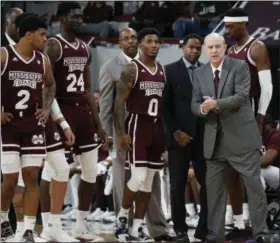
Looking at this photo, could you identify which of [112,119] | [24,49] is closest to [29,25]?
[24,49]

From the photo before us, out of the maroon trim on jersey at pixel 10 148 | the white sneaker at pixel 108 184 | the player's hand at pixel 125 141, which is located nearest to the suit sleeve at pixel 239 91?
the player's hand at pixel 125 141

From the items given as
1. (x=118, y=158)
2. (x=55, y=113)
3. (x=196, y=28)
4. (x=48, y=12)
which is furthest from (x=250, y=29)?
(x=55, y=113)

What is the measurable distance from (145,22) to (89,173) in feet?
18.5

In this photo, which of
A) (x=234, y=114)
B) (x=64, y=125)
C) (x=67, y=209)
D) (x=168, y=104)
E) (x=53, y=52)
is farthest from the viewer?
(x=67, y=209)

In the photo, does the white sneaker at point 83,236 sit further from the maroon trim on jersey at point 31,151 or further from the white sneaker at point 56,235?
the maroon trim on jersey at point 31,151

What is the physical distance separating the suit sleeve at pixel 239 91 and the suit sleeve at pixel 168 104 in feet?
3.12

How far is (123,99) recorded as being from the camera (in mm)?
8305

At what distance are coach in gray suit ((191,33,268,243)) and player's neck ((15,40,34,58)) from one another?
1.51m

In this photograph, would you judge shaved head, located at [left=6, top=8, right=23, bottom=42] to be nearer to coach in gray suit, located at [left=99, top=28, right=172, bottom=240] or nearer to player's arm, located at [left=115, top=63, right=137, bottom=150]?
coach in gray suit, located at [left=99, top=28, right=172, bottom=240]

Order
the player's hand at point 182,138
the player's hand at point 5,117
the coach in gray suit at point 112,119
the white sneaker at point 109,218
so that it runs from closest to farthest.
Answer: the player's hand at point 5,117, the player's hand at point 182,138, the coach in gray suit at point 112,119, the white sneaker at point 109,218

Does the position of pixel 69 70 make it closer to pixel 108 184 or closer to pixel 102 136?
pixel 102 136

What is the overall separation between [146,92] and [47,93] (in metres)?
1.00

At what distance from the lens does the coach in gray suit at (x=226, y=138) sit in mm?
7773

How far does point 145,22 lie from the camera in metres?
13.6
